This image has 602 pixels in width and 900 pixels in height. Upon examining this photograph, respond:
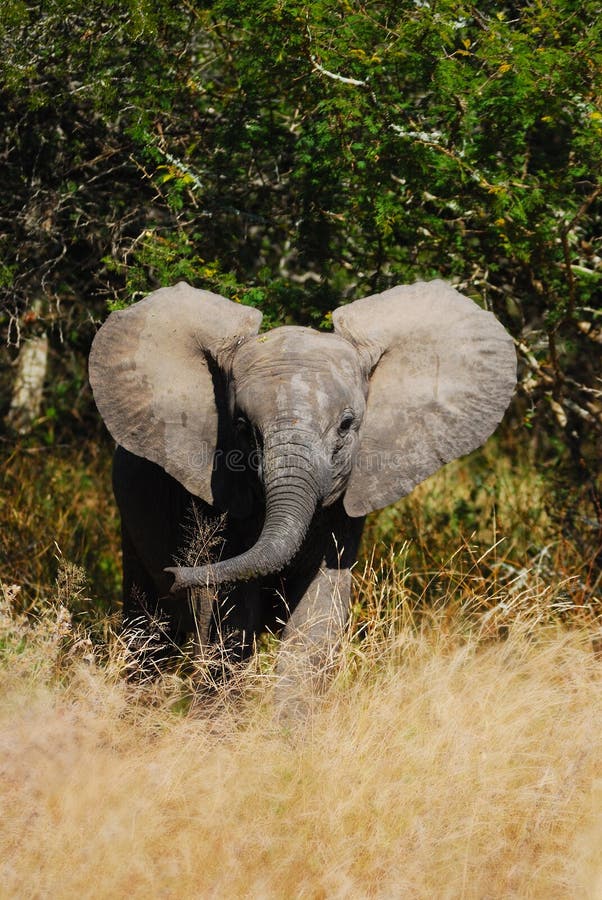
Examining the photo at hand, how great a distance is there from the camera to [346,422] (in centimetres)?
486

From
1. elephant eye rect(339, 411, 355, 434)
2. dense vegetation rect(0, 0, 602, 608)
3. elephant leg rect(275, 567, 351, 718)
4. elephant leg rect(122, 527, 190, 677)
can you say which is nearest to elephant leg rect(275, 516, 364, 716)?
elephant leg rect(275, 567, 351, 718)

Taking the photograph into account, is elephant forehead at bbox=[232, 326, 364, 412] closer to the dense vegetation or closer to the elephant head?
the elephant head

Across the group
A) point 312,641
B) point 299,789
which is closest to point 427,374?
point 312,641

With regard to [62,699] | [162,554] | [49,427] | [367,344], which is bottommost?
[49,427]

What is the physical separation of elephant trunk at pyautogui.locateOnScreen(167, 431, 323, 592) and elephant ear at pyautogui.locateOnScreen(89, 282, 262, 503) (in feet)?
2.20

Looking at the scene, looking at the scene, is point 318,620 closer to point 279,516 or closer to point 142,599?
point 279,516

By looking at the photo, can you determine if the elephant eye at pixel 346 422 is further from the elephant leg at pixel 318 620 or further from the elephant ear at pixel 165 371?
the elephant ear at pixel 165 371

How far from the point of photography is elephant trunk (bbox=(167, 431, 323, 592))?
4293mm

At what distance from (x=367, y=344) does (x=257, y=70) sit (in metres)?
1.58

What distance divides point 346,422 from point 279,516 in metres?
0.55

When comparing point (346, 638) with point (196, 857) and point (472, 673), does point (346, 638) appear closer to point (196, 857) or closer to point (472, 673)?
point (472, 673)

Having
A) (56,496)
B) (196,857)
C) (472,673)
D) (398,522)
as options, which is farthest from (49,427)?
(196,857)

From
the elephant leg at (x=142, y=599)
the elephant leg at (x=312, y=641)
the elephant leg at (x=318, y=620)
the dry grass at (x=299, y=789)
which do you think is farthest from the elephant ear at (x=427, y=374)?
the elephant leg at (x=142, y=599)

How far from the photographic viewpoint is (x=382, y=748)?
4172 mm
